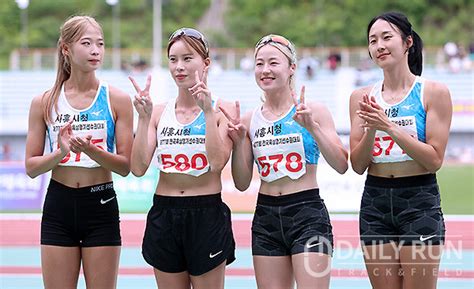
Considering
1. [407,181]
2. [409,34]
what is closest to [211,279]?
[407,181]

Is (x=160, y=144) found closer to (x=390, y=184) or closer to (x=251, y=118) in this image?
(x=251, y=118)

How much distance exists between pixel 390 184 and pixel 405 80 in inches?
24.8

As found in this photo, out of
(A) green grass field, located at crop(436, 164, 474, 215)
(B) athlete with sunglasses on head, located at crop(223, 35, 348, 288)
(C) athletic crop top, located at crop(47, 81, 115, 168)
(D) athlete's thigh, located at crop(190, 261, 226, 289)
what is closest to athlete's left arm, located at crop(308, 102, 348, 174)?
(B) athlete with sunglasses on head, located at crop(223, 35, 348, 288)

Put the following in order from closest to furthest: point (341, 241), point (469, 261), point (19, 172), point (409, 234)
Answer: point (409, 234), point (469, 261), point (341, 241), point (19, 172)

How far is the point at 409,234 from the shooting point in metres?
4.84

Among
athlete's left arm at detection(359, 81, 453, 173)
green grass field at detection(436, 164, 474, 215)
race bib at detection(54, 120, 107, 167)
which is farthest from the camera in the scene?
green grass field at detection(436, 164, 474, 215)

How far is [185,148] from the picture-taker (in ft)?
16.0

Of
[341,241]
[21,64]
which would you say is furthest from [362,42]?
[341,241]

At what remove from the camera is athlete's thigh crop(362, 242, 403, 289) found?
4875mm

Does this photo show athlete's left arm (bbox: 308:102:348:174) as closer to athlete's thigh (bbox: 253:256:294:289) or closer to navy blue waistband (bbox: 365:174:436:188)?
navy blue waistband (bbox: 365:174:436:188)

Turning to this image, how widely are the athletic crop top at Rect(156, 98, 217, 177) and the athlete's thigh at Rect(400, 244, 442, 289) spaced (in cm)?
127

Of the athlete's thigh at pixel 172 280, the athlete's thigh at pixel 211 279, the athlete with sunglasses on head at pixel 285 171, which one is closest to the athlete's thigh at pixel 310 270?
the athlete with sunglasses on head at pixel 285 171

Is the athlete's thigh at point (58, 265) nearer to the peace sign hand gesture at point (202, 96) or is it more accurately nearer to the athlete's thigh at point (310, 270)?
the peace sign hand gesture at point (202, 96)

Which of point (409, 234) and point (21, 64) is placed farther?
point (21, 64)
